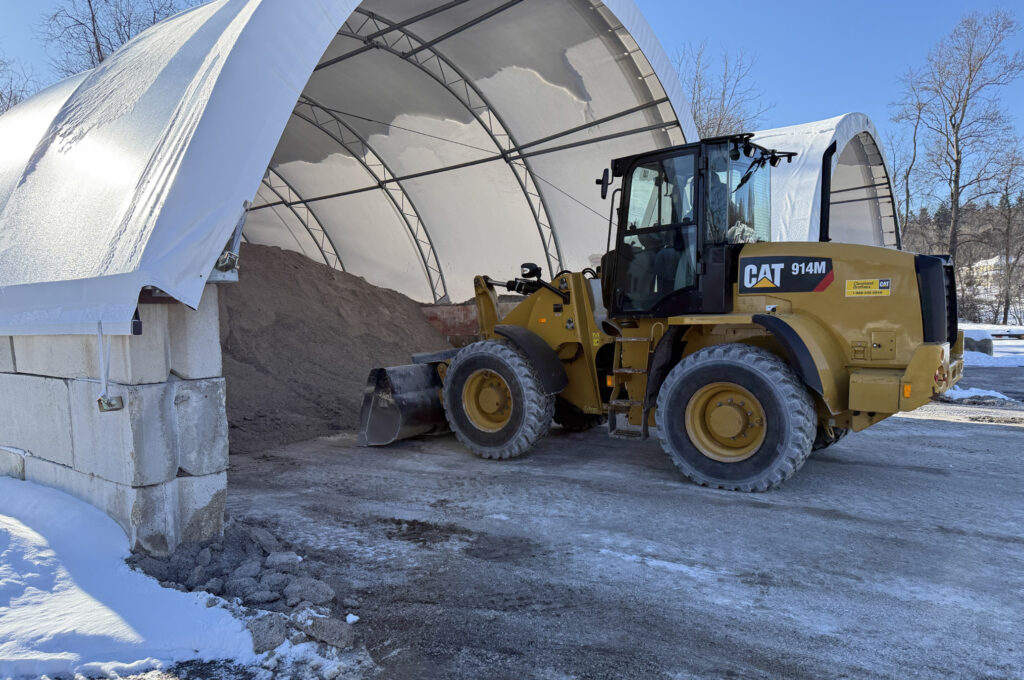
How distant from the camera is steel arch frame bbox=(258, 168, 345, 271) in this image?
16.2m

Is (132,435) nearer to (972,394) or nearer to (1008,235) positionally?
(972,394)

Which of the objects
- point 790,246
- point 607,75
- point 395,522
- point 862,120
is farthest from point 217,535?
point 862,120

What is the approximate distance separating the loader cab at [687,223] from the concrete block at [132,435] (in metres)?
3.97

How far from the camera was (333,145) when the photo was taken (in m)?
13.9

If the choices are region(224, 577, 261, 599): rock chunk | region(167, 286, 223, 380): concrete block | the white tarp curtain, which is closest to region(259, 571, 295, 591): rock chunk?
region(224, 577, 261, 599): rock chunk

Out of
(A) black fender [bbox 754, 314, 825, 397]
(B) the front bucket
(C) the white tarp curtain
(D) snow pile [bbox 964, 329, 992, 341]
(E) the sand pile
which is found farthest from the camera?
(D) snow pile [bbox 964, 329, 992, 341]

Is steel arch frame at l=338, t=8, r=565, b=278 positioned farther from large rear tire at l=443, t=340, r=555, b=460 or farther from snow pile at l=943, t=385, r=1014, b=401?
snow pile at l=943, t=385, r=1014, b=401

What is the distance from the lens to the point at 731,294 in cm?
567

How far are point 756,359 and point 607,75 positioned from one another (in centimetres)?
661

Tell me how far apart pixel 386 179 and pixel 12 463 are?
10.5 m

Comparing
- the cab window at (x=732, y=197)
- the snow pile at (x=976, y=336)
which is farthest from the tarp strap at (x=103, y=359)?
the snow pile at (x=976, y=336)

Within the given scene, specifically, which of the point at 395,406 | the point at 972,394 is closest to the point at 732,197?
the point at 395,406

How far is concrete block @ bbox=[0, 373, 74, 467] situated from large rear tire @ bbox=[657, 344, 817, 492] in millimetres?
4329

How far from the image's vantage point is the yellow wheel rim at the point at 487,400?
270 inches
